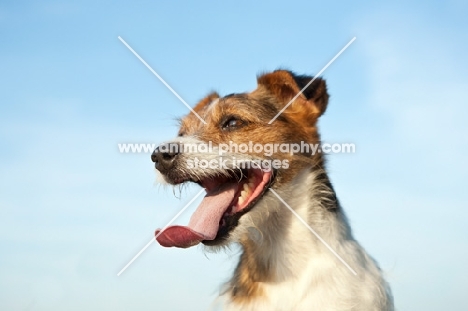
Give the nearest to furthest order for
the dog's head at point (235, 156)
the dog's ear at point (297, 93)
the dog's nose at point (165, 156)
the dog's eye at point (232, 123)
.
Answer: the dog's head at point (235, 156) < the dog's nose at point (165, 156) < the dog's eye at point (232, 123) < the dog's ear at point (297, 93)

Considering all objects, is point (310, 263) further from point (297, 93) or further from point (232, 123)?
point (297, 93)

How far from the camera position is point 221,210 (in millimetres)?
5570

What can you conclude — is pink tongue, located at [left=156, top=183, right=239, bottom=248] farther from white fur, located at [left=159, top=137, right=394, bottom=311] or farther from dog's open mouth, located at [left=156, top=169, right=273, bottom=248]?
white fur, located at [left=159, top=137, right=394, bottom=311]

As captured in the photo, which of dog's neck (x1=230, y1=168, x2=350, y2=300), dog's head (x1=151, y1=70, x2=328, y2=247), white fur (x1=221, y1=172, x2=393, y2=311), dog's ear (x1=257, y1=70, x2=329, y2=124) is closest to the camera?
white fur (x1=221, y1=172, x2=393, y2=311)

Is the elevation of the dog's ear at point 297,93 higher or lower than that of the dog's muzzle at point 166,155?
higher

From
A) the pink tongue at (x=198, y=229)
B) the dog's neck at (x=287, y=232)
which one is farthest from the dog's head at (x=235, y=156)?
the dog's neck at (x=287, y=232)

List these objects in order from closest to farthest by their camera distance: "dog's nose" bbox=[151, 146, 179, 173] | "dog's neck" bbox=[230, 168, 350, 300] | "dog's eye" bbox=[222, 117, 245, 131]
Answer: "dog's neck" bbox=[230, 168, 350, 300]
"dog's nose" bbox=[151, 146, 179, 173]
"dog's eye" bbox=[222, 117, 245, 131]

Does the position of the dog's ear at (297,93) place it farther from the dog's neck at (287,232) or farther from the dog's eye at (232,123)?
the dog's neck at (287,232)

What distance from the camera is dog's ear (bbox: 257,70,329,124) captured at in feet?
20.3

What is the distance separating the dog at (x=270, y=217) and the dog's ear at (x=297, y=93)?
13cm

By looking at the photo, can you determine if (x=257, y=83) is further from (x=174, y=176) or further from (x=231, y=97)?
(x=174, y=176)

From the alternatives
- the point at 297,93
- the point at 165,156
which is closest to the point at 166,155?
the point at 165,156

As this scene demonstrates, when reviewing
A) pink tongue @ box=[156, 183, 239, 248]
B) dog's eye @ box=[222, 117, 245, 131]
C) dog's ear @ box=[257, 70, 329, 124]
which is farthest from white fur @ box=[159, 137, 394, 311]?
dog's ear @ box=[257, 70, 329, 124]

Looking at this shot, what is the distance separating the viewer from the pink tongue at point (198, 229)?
549cm
